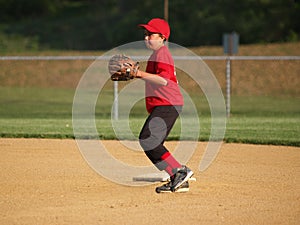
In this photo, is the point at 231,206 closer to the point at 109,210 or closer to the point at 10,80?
the point at 109,210

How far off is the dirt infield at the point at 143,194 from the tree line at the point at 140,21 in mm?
38504

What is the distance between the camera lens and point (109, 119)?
63.1 ft

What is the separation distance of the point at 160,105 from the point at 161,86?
24cm

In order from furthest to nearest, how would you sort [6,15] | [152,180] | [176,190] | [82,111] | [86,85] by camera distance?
[6,15]
[86,85]
[82,111]
[152,180]
[176,190]

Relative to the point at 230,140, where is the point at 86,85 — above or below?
below

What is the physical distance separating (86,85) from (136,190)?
90.8ft

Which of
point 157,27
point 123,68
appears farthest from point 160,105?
point 157,27

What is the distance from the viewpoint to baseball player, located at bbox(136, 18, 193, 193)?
8.32 meters

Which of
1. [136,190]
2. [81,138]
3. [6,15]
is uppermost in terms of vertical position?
[136,190]

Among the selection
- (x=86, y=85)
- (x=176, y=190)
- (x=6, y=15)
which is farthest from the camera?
(x=6, y=15)

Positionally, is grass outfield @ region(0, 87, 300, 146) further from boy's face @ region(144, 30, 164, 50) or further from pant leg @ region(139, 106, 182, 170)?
boy's face @ region(144, 30, 164, 50)

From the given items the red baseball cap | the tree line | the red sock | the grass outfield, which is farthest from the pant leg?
the tree line

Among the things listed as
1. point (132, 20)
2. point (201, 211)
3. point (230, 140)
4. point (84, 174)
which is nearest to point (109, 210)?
point (201, 211)

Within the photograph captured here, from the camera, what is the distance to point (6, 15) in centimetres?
7738
